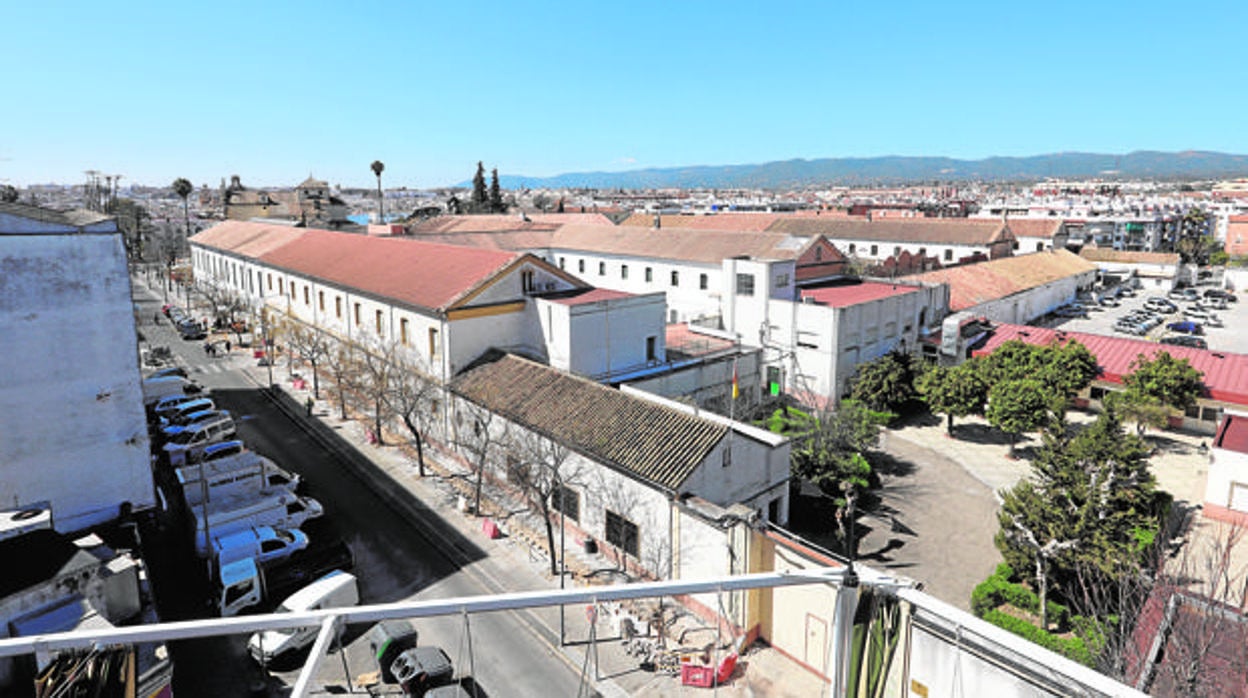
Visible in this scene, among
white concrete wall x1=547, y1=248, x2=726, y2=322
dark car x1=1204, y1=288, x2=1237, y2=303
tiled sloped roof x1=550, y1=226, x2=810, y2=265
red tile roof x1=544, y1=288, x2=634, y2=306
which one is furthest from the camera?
dark car x1=1204, y1=288, x2=1237, y2=303

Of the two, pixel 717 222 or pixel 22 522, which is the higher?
pixel 717 222

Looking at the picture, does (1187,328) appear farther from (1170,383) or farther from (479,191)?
(479,191)

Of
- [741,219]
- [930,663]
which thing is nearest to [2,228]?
[930,663]

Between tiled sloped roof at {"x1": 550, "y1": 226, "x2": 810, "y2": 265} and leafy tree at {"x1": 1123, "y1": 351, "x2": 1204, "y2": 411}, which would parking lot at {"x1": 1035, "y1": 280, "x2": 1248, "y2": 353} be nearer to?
leafy tree at {"x1": 1123, "y1": 351, "x2": 1204, "y2": 411}

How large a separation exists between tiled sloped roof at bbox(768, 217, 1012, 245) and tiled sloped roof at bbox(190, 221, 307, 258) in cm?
5078

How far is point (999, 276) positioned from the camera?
59875 mm

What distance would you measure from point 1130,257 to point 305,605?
9884 cm

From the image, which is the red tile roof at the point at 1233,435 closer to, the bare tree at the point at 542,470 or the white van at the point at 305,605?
the bare tree at the point at 542,470

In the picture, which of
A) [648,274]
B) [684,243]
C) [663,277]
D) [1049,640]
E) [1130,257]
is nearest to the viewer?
[1049,640]

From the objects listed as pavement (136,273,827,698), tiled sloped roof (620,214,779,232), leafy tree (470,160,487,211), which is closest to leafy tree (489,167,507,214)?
leafy tree (470,160,487,211)

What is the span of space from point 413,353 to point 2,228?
15302 mm

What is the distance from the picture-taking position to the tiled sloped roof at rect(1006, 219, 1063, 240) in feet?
271

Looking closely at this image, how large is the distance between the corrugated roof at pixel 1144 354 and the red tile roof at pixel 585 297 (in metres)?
23.4

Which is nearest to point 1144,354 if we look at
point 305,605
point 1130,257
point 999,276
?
point 999,276
